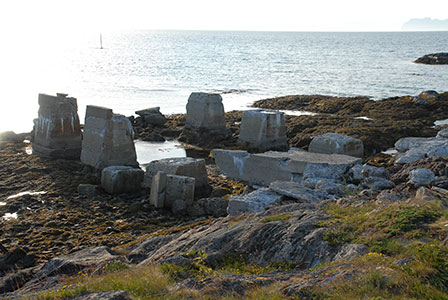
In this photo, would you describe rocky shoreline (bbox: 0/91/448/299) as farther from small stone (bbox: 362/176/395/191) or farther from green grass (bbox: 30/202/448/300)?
A: small stone (bbox: 362/176/395/191)

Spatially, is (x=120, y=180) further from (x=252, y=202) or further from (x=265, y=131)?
(x=265, y=131)

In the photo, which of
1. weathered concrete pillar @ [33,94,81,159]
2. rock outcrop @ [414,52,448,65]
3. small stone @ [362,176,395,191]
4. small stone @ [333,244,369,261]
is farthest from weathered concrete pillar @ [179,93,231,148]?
rock outcrop @ [414,52,448,65]

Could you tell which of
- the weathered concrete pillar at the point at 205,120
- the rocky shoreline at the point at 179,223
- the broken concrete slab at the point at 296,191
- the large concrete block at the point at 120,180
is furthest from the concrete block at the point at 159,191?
the weathered concrete pillar at the point at 205,120

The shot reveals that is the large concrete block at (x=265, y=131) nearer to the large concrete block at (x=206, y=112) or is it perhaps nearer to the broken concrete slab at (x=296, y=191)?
the large concrete block at (x=206, y=112)

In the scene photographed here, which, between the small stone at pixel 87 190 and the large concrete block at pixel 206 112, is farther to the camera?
the large concrete block at pixel 206 112

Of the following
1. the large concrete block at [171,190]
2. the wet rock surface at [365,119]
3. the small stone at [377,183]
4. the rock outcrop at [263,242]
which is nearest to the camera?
the rock outcrop at [263,242]

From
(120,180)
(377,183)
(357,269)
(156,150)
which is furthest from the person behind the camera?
(156,150)

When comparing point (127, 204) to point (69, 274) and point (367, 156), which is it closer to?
point (69, 274)

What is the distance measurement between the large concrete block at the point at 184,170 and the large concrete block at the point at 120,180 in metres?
0.29

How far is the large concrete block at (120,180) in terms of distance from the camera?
523 inches

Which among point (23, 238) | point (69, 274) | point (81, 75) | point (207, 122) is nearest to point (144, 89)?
point (81, 75)

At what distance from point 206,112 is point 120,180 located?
756 centimetres

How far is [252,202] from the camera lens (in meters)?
9.07

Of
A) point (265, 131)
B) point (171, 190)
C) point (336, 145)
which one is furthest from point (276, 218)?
point (265, 131)
